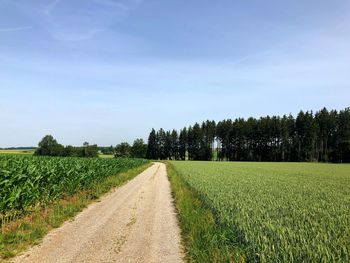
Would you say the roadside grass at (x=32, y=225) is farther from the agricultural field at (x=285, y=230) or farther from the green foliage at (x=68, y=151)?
the green foliage at (x=68, y=151)

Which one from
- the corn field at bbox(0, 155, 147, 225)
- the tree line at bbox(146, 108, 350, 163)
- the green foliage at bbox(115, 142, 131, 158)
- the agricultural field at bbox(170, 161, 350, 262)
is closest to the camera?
the agricultural field at bbox(170, 161, 350, 262)

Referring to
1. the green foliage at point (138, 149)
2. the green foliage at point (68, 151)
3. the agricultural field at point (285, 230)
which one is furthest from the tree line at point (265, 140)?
the agricultural field at point (285, 230)

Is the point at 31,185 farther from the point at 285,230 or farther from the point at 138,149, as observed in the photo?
the point at 138,149

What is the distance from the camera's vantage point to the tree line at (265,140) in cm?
11188

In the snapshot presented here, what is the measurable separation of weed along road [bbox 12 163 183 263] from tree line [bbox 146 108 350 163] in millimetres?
102608

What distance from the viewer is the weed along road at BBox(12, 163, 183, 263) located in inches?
358

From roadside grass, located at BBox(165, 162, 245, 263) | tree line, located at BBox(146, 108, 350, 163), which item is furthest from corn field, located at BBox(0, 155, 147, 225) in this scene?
tree line, located at BBox(146, 108, 350, 163)

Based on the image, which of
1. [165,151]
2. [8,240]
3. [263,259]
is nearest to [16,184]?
[8,240]

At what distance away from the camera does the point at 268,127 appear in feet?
412

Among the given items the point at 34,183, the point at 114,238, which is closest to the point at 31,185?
the point at 34,183

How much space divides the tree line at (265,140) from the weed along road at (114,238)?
10261 centimetres

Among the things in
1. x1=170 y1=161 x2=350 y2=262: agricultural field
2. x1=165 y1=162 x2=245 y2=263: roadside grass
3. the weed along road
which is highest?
x1=170 y1=161 x2=350 y2=262: agricultural field

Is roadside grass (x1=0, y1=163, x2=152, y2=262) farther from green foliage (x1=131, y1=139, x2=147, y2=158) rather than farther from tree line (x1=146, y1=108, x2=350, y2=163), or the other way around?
green foliage (x1=131, y1=139, x2=147, y2=158)

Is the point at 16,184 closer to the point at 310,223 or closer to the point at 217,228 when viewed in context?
the point at 217,228
